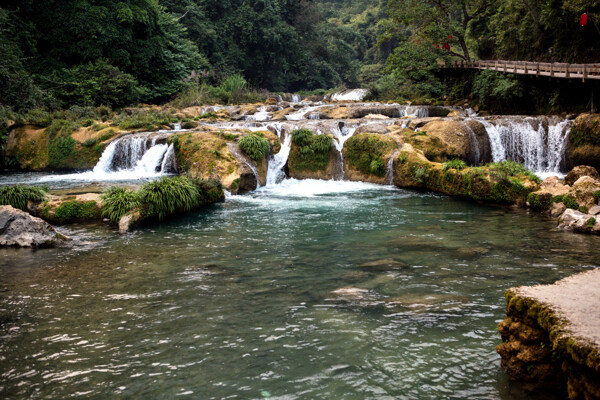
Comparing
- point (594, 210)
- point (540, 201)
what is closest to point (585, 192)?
point (594, 210)

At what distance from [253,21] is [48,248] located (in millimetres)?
44903

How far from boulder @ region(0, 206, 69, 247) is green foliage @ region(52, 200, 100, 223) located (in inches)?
68.5

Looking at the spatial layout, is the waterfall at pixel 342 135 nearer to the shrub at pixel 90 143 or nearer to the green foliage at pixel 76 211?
the green foliage at pixel 76 211

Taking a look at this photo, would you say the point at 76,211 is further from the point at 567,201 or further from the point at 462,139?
the point at 462,139

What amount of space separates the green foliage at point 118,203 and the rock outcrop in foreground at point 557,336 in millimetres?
9644

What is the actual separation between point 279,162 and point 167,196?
23.5ft

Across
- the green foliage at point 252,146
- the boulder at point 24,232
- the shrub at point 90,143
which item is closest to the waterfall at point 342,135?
the green foliage at point 252,146

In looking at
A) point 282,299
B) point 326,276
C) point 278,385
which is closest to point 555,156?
point 326,276

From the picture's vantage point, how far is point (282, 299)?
22.1 ft

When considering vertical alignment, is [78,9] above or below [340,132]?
above

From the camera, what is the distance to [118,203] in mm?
11930

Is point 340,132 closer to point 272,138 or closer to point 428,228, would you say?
point 272,138

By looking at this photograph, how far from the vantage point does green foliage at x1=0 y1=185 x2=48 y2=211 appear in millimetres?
11930

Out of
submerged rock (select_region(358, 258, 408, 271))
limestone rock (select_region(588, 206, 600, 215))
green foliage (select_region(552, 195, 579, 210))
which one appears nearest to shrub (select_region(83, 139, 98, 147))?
submerged rock (select_region(358, 258, 408, 271))
